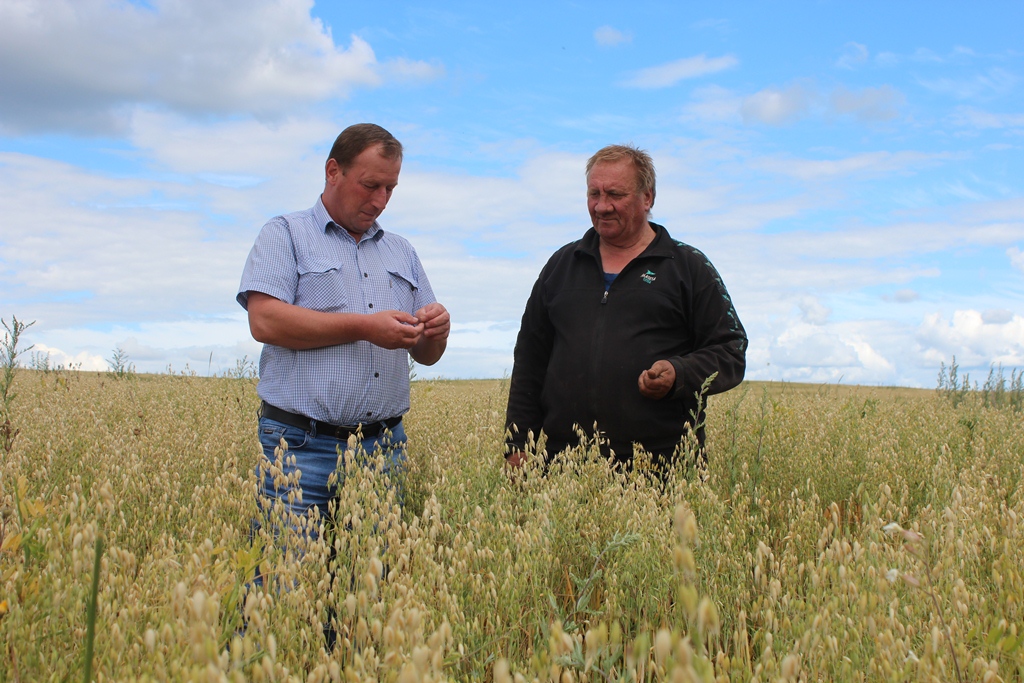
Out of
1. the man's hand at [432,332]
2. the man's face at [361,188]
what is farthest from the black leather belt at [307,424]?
the man's face at [361,188]

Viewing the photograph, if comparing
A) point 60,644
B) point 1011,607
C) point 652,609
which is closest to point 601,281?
point 652,609

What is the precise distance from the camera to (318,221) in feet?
11.7

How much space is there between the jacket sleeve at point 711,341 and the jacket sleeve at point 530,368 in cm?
92

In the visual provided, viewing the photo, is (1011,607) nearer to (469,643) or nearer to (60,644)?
(469,643)

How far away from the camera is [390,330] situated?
3180mm

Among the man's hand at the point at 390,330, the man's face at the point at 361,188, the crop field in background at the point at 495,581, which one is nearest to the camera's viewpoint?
the crop field in background at the point at 495,581

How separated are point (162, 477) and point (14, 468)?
2.29ft

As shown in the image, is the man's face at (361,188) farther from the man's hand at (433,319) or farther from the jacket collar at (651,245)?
the jacket collar at (651,245)

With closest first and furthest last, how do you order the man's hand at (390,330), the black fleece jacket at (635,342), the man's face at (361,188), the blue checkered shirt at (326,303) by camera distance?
1. the man's hand at (390,330)
2. the blue checkered shirt at (326,303)
3. the man's face at (361,188)
4. the black fleece jacket at (635,342)

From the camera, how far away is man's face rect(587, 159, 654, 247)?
4.04 meters

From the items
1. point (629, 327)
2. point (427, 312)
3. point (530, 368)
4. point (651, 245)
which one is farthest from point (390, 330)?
point (651, 245)

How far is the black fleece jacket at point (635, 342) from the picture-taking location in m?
3.96

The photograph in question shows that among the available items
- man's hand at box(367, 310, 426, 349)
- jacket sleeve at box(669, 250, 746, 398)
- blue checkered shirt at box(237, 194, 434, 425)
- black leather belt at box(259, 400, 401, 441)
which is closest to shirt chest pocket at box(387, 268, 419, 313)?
blue checkered shirt at box(237, 194, 434, 425)

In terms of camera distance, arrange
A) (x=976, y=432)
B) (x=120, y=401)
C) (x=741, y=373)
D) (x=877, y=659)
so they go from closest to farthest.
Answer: (x=877, y=659) < (x=741, y=373) < (x=976, y=432) < (x=120, y=401)
